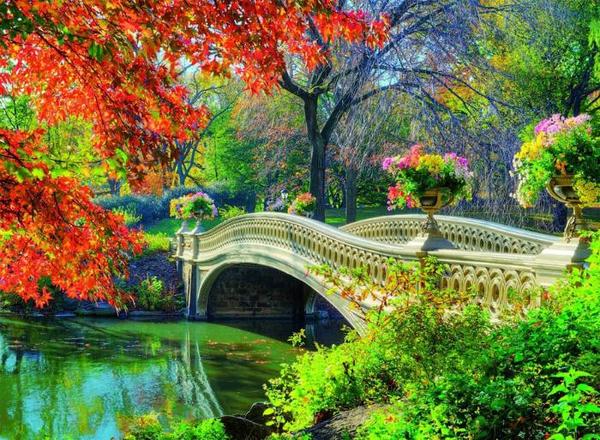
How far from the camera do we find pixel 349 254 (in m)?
12.2

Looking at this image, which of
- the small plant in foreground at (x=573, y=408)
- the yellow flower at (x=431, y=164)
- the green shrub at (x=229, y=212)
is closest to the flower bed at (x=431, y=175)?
the yellow flower at (x=431, y=164)

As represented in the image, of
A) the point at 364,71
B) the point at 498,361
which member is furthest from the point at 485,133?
the point at 498,361

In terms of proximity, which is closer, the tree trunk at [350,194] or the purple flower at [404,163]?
the purple flower at [404,163]

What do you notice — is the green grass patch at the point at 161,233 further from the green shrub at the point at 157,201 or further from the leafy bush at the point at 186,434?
the leafy bush at the point at 186,434

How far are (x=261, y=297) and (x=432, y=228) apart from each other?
15.6 metres

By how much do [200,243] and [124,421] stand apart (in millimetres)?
13042

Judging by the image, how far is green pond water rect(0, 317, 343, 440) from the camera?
1213cm

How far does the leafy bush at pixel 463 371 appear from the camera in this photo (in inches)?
136

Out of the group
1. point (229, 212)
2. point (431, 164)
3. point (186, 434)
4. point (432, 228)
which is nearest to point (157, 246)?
point (229, 212)

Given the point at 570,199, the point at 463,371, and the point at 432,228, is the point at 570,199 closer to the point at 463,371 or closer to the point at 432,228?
the point at 432,228

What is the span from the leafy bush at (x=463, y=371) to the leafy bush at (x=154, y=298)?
58.4 feet

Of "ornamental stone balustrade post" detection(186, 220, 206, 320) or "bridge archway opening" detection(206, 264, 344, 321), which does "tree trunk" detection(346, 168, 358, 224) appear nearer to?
"bridge archway opening" detection(206, 264, 344, 321)

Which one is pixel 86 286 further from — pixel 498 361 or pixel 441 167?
pixel 441 167

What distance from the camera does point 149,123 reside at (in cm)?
626
